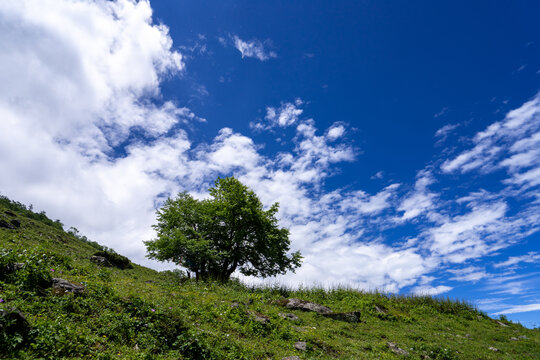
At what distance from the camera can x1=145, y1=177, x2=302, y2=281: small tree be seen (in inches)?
1161

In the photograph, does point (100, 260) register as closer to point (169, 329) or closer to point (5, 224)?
point (5, 224)

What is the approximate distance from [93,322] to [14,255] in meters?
3.90

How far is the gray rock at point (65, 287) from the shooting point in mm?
8609

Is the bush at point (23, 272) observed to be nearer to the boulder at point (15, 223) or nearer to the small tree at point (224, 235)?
the small tree at point (224, 235)

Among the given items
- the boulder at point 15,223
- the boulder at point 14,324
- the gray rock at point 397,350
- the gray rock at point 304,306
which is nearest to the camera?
the boulder at point 14,324

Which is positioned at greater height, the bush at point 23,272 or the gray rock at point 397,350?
the bush at point 23,272

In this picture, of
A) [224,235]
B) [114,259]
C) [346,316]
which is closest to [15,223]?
[114,259]

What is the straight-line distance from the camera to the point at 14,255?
8852mm

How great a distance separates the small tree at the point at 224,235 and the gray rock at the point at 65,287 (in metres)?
19.3

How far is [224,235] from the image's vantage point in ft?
104

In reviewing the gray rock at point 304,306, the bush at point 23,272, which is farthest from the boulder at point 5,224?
the gray rock at point 304,306

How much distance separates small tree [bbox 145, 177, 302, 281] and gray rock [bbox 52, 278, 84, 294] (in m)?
19.3

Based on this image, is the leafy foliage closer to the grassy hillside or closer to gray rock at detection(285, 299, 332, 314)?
the grassy hillside

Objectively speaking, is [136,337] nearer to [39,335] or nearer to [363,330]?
[39,335]
